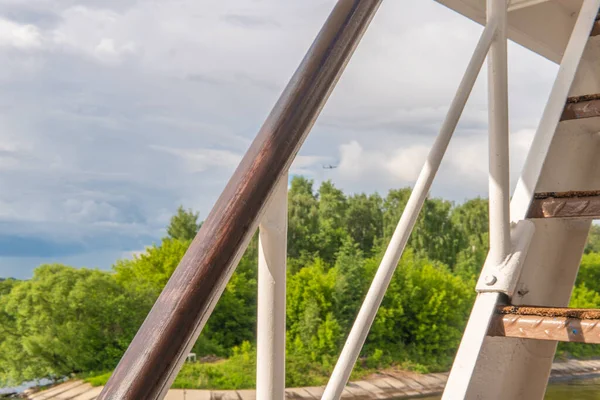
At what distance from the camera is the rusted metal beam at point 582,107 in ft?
2.28

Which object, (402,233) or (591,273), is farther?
(591,273)

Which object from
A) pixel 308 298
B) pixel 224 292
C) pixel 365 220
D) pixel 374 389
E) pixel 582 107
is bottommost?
pixel 374 389

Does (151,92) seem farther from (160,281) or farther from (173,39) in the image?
(160,281)

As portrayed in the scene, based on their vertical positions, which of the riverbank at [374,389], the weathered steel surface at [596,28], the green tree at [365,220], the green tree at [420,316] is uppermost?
the green tree at [365,220]

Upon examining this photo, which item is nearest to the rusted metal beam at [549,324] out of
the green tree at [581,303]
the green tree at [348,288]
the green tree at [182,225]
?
the green tree at [348,288]

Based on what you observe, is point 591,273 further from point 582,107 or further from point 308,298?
point 582,107

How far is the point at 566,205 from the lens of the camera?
652 millimetres

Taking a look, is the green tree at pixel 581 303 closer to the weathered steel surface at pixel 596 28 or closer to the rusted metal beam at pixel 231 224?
the weathered steel surface at pixel 596 28

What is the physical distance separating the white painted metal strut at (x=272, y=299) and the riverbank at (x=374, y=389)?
8332mm

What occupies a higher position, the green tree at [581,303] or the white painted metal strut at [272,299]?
the green tree at [581,303]

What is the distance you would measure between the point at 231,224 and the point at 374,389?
968 centimetres

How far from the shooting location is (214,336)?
30.6 feet

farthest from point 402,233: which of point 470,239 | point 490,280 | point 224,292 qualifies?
point 470,239

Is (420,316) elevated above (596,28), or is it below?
above
